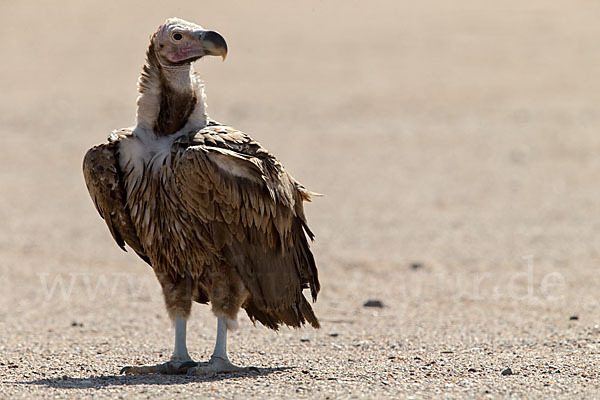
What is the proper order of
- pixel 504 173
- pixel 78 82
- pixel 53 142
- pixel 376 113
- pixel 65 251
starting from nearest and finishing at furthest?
1. pixel 65 251
2. pixel 504 173
3. pixel 53 142
4. pixel 376 113
5. pixel 78 82

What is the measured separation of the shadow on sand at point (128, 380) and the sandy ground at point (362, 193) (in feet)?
0.10

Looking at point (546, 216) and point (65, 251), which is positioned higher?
point (546, 216)

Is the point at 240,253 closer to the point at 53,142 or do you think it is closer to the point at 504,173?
the point at 504,173

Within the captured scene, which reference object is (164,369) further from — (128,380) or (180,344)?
(128,380)

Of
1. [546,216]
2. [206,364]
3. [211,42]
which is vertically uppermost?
[546,216]

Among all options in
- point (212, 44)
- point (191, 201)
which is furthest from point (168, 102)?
point (191, 201)

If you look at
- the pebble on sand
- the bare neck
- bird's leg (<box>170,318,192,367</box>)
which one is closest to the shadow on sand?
bird's leg (<box>170,318,192,367</box>)

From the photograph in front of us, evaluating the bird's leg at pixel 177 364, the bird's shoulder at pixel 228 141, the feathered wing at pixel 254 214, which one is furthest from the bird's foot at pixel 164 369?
the bird's shoulder at pixel 228 141

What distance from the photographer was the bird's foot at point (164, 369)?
669 centimetres

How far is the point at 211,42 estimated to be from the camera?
6.60m

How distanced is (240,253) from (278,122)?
14.8 metres

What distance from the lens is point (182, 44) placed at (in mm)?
6691

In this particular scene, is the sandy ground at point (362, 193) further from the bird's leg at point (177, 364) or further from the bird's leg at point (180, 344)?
the bird's leg at point (180, 344)

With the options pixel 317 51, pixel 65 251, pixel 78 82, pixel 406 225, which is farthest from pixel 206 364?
pixel 317 51
